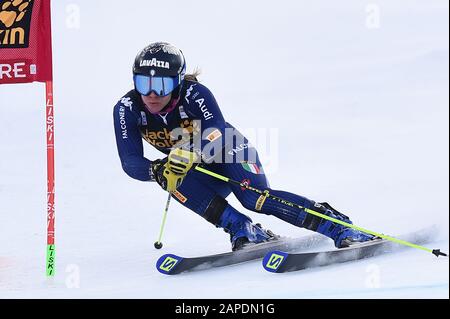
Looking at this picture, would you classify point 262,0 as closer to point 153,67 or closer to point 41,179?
point 41,179

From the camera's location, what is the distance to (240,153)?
662 cm

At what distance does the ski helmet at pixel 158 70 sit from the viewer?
6199mm

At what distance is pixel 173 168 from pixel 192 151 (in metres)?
0.32

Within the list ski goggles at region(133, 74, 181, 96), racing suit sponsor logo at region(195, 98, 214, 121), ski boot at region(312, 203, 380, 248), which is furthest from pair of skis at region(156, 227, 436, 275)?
ski goggles at region(133, 74, 181, 96)

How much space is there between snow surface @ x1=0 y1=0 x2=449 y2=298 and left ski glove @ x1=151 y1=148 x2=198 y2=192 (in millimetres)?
647

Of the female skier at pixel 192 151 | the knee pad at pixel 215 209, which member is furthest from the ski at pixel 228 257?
the knee pad at pixel 215 209

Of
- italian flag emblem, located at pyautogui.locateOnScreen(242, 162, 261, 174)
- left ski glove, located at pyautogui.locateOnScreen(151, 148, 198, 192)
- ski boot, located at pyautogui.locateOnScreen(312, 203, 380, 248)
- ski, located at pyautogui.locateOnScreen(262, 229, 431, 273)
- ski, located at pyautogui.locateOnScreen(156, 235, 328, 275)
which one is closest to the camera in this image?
ski, located at pyautogui.locateOnScreen(262, 229, 431, 273)

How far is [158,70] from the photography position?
6.20 metres

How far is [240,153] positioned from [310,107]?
6.24 m

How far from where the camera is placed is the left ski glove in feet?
19.7

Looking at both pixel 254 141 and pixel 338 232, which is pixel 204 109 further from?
pixel 254 141

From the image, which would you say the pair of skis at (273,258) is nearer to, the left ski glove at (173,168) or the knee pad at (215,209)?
the knee pad at (215,209)

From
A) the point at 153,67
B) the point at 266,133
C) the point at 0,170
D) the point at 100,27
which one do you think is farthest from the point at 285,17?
the point at 153,67

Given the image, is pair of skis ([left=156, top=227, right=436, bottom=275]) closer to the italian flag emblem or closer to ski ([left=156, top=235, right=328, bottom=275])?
ski ([left=156, top=235, right=328, bottom=275])
